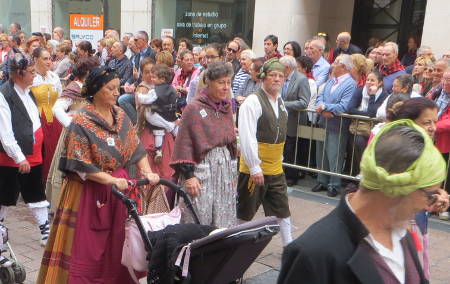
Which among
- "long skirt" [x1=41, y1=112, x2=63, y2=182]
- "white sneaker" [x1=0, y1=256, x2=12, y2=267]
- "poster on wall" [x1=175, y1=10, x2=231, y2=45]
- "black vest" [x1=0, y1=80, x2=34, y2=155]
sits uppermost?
"poster on wall" [x1=175, y1=10, x2=231, y2=45]

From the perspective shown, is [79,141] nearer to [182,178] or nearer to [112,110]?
[112,110]

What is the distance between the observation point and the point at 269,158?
5086mm

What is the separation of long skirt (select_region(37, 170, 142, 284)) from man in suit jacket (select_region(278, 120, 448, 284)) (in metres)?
2.25

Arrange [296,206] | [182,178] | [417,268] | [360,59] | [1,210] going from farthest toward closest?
[360,59], [296,206], [1,210], [182,178], [417,268]

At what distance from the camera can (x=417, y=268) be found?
6.41 feet

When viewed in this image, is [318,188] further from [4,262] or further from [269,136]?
[4,262]

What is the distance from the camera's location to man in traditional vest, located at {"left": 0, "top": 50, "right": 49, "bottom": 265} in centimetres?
486

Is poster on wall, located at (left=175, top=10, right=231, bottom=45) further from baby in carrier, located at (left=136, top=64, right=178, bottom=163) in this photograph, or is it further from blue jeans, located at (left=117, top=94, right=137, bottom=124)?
baby in carrier, located at (left=136, top=64, right=178, bottom=163)

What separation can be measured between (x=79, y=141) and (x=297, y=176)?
470 cm

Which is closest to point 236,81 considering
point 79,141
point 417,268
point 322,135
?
point 322,135

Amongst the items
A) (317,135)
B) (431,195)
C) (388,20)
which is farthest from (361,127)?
(388,20)

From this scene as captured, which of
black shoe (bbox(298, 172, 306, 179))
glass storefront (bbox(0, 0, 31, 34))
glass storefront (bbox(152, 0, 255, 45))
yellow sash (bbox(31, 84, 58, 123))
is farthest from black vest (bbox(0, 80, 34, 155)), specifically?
glass storefront (bbox(0, 0, 31, 34))

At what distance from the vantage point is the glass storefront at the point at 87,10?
16061 millimetres

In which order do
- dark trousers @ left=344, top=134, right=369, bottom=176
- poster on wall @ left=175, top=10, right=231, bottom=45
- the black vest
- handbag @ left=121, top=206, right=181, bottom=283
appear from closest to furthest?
handbag @ left=121, top=206, right=181, bottom=283 → the black vest → dark trousers @ left=344, top=134, right=369, bottom=176 → poster on wall @ left=175, top=10, right=231, bottom=45
